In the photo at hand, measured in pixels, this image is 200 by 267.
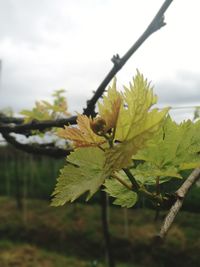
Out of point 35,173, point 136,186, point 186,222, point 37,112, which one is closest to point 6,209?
point 35,173

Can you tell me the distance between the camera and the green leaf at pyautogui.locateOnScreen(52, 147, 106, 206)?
341 millimetres

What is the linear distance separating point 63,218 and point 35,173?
2.65 meters

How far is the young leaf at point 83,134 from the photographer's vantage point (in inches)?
13.8

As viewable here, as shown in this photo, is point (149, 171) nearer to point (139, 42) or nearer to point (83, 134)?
point (83, 134)

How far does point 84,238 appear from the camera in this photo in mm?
6598

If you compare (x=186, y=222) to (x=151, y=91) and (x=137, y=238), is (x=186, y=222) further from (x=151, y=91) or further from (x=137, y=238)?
(x=151, y=91)

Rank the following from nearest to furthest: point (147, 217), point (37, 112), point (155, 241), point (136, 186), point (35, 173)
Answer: point (155, 241) < point (136, 186) < point (37, 112) < point (147, 217) < point (35, 173)

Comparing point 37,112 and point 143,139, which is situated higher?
point 37,112

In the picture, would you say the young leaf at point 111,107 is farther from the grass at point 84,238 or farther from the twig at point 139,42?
the grass at point 84,238

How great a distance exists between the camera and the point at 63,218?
293 inches

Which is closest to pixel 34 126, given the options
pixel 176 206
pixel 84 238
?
pixel 176 206

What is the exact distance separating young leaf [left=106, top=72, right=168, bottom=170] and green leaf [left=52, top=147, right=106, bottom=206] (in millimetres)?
24

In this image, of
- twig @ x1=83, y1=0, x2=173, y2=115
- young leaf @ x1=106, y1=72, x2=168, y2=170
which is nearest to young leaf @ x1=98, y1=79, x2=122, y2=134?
young leaf @ x1=106, y1=72, x2=168, y2=170

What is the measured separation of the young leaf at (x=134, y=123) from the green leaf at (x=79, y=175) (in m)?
0.02
